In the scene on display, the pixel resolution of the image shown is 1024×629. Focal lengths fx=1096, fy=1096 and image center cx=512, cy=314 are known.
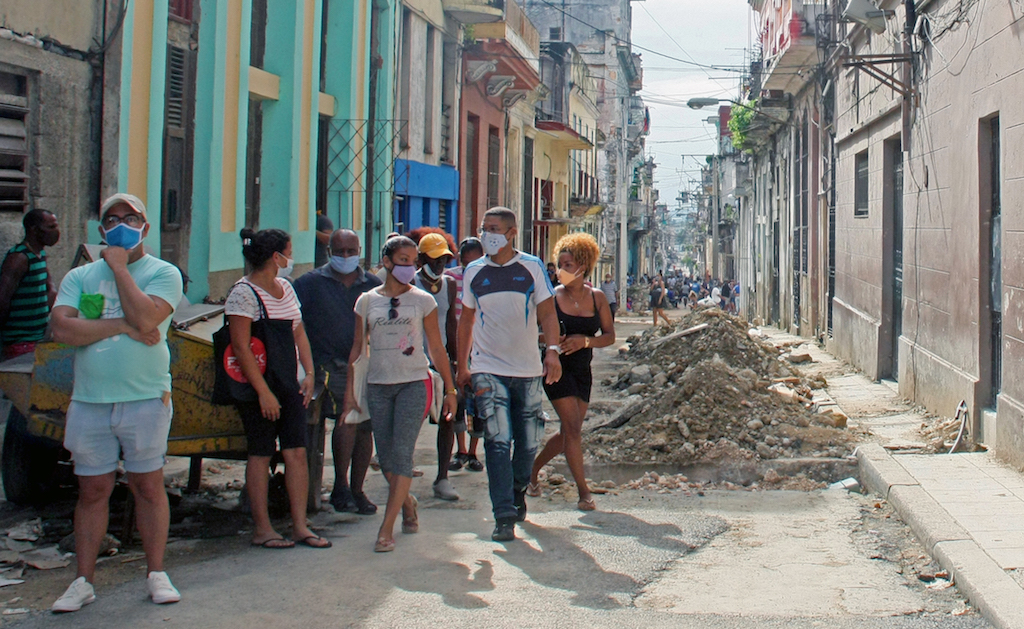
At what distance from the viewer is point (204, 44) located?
11414 millimetres

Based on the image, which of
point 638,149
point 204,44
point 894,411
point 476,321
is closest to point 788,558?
point 476,321

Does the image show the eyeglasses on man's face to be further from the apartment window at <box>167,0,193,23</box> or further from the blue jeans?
the apartment window at <box>167,0,193,23</box>

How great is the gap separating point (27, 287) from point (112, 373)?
3.07 m

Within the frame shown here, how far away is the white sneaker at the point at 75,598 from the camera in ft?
14.7

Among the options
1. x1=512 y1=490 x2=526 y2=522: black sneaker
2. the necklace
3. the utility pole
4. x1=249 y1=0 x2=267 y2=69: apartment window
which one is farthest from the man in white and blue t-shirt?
the utility pole

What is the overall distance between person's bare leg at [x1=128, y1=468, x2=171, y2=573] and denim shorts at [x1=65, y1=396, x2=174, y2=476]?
0.07 m

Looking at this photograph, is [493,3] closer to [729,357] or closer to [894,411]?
[729,357]

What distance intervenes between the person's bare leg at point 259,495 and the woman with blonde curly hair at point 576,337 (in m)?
1.88

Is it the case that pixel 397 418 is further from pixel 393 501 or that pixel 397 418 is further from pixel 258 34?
pixel 258 34

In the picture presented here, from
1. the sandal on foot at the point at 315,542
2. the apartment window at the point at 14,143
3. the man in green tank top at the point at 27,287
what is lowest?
the sandal on foot at the point at 315,542

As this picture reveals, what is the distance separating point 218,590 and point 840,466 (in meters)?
5.03

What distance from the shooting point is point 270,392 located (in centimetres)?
547

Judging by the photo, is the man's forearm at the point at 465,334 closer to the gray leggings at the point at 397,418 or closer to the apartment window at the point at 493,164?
the gray leggings at the point at 397,418

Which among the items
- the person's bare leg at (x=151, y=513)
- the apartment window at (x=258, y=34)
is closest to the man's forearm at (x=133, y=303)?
the person's bare leg at (x=151, y=513)
